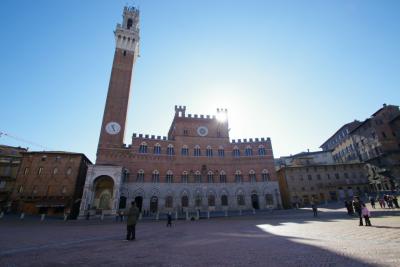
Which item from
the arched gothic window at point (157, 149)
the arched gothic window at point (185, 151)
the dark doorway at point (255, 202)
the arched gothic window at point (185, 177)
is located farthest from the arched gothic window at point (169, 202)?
the dark doorway at point (255, 202)

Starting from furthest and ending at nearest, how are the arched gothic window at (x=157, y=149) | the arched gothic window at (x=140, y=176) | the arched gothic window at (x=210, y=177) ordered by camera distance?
the arched gothic window at (x=210, y=177), the arched gothic window at (x=157, y=149), the arched gothic window at (x=140, y=176)

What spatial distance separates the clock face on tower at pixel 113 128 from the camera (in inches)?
1290

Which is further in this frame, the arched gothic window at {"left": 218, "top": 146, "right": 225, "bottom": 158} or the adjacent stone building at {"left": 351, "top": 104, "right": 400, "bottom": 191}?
the arched gothic window at {"left": 218, "top": 146, "right": 225, "bottom": 158}

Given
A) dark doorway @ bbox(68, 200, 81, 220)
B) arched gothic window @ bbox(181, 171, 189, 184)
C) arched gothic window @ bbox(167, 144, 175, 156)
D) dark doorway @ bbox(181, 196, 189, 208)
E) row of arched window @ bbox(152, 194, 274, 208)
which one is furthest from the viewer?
arched gothic window @ bbox(167, 144, 175, 156)

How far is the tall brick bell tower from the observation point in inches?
1277

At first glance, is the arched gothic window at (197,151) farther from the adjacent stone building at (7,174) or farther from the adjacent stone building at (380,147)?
the adjacent stone building at (380,147)

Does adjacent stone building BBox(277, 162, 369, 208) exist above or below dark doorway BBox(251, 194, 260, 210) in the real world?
above

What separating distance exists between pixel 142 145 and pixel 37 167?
56.7 feet

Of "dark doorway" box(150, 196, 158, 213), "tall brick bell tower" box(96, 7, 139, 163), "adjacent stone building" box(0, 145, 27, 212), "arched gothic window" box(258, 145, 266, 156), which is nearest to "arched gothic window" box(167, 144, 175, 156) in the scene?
"dark doorway" box(150, 196, 158, 213)

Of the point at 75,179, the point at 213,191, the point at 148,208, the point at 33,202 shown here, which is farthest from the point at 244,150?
the point at 33,202

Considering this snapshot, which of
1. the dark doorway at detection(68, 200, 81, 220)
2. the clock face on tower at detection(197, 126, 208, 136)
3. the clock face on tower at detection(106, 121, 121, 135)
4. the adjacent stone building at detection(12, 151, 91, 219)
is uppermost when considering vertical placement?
the clock face on tower at detection(197, 126, 208, 136)

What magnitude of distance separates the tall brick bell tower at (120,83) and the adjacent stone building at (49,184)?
641cm

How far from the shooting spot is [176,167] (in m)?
34.3

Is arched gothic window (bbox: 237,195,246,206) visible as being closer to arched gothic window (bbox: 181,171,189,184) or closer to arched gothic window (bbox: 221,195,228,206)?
arched gothic window (bbox: 221,195,228,206)
